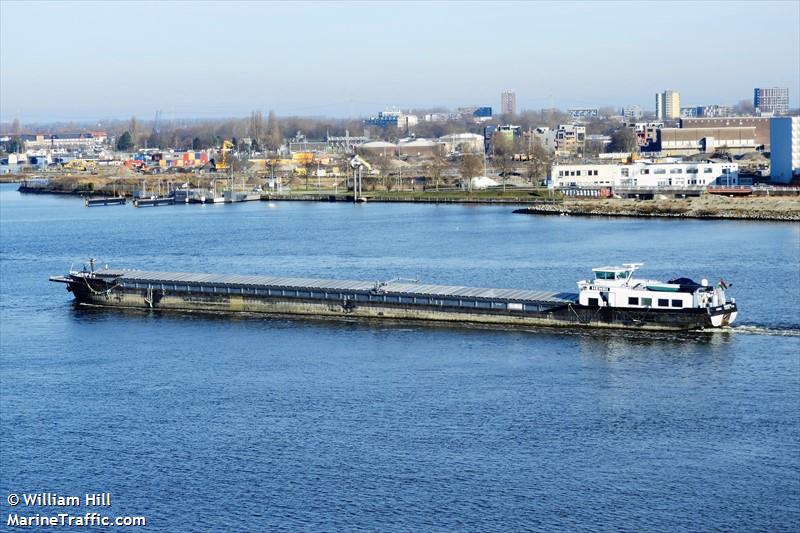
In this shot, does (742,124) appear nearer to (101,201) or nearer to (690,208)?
(690,208)

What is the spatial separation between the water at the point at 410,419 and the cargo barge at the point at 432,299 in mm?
518

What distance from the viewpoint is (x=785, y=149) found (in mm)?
47781

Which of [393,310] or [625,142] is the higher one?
[625,142]

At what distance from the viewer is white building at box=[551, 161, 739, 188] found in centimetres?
4872

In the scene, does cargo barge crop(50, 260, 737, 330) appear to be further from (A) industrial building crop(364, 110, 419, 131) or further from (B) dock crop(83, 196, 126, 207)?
(A) industrial building crop(364, 110, 419, 131)

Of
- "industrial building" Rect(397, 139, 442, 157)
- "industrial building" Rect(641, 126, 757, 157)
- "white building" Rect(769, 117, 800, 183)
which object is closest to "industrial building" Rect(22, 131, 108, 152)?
"industrial building" Rect(397, 139, 442, 157)

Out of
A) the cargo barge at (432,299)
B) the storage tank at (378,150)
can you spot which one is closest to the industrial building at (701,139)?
the storage tank at (378,150)

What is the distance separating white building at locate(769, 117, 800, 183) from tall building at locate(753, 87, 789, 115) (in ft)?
305

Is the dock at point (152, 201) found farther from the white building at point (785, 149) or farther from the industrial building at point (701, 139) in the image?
the industrial building at point (701, 139)

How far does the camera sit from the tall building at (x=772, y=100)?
13775 centimetres

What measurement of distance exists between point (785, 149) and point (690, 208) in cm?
836

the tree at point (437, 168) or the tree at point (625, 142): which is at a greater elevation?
the tree at point (625, 142)

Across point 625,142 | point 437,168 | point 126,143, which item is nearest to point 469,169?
point 437,168

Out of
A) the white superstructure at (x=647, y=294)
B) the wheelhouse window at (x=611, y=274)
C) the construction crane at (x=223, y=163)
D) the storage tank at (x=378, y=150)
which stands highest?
the storage tank at (x=378, y=150)
